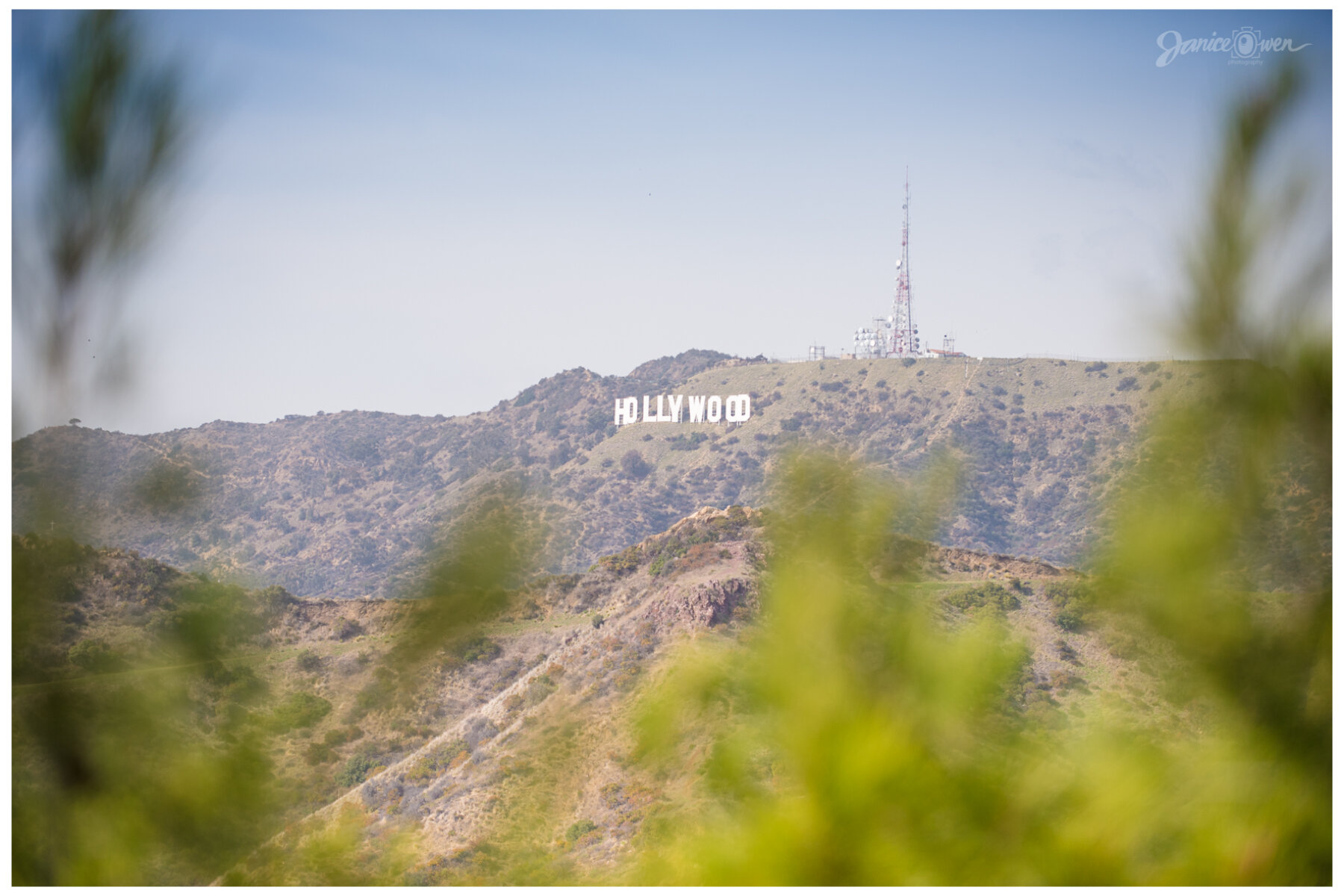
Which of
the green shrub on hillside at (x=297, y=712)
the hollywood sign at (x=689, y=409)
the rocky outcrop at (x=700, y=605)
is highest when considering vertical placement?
the hollywood sign at (x=689, y=409)

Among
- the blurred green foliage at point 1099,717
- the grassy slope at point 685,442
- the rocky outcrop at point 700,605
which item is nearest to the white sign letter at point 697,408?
the grassy slope at point 685,442

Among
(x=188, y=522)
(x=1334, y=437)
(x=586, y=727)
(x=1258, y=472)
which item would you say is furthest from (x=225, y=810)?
(x=1334, y=437)

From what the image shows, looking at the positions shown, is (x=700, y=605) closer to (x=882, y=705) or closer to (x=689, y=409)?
(x=882, y=705)

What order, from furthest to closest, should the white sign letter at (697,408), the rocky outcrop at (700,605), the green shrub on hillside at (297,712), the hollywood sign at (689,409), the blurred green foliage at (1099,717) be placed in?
the white sign letter at (697,408)
the hollywood sign at (689,409)
the rocky outcrop at (700,605)
the green shrub on hillside at (297,712)
the blurred green foliage at (1099,717)

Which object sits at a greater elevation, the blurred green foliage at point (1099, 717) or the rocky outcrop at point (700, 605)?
the blurred green foliage at point (1099, 717)

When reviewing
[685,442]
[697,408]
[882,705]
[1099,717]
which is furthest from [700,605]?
[697,408]

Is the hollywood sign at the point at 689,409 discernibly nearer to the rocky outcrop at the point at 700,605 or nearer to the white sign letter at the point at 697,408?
the white sign letter at the point at 697,408

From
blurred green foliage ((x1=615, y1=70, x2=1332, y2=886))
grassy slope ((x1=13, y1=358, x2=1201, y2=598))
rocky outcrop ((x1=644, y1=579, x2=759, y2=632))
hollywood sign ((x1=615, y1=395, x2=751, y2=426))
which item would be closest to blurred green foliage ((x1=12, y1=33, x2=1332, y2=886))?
blurred green foliage ((x1=615, y1=70, x2=1332, y2=886))

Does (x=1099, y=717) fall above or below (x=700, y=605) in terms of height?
above

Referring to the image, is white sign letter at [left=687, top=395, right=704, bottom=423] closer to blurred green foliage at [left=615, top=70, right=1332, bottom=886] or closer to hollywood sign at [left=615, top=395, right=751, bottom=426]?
hollywood sign at [left=615, top=395, right=751, bottom=426]

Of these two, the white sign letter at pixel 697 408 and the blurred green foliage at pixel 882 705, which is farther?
the white sign letter at pixel 697 408
